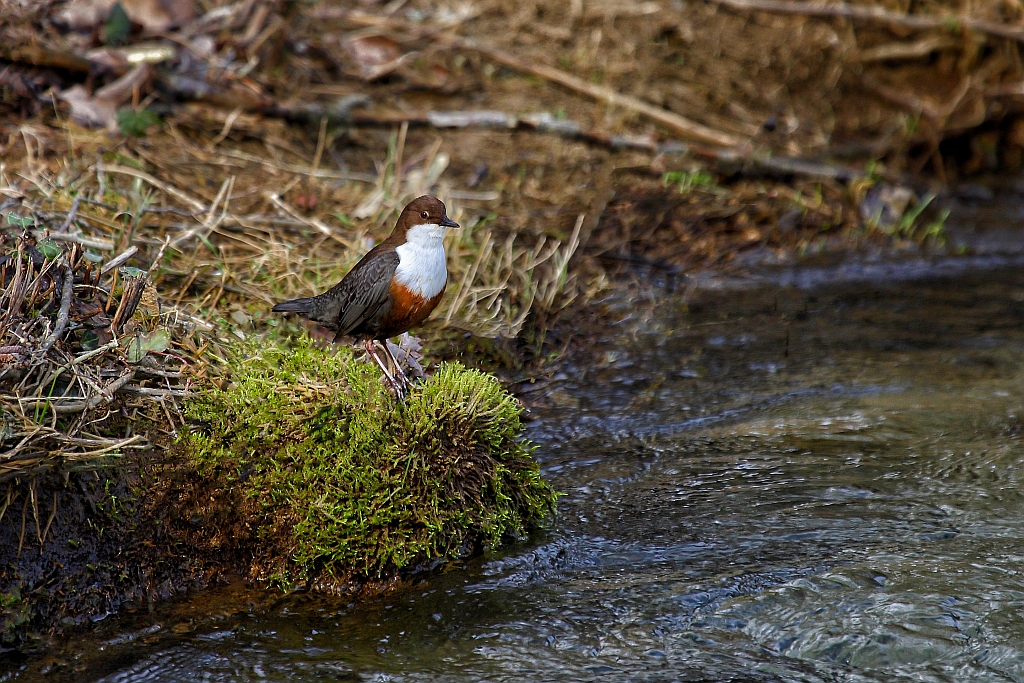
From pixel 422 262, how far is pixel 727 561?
61.9 inches

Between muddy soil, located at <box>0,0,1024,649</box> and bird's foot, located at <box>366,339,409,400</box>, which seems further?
bird's foot, located at <box>366,339,409,400</box>

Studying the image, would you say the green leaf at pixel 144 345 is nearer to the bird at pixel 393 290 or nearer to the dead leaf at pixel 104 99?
the bird at pixel 393 290

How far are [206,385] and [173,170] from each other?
7.11 feet

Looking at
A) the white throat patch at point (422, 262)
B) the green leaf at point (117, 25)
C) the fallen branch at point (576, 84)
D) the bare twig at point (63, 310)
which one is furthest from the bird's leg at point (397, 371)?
the fallen branch at point (576, 84)

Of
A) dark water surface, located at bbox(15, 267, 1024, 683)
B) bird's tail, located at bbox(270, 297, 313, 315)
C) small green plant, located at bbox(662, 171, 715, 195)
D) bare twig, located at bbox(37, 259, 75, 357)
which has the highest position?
small green plant, located at bbox(662, 171, 715, 195)

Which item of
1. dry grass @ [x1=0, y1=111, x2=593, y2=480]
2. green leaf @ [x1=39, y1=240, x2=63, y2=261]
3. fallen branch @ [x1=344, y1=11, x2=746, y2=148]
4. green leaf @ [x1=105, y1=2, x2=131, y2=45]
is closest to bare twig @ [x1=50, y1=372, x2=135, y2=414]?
dry grass @ [x1=0, y1=111, x2=593, y2=480]

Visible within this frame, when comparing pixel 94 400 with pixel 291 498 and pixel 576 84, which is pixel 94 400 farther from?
pixel 576 84

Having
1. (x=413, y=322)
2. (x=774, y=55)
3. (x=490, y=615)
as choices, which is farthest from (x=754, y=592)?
(x=774, y=55)

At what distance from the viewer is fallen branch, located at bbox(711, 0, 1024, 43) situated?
7398mm

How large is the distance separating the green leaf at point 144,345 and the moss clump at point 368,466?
241mm

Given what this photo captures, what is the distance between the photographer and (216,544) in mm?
3242

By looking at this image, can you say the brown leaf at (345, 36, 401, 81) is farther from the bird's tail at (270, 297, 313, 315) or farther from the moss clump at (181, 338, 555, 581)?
the moss clump at (181, 338, 555, 581)

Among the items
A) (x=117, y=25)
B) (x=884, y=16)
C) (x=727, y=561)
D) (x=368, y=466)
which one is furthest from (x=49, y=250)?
(x=884, y=16)

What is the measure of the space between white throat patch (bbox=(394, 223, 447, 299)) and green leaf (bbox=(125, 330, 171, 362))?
0.85 metres
